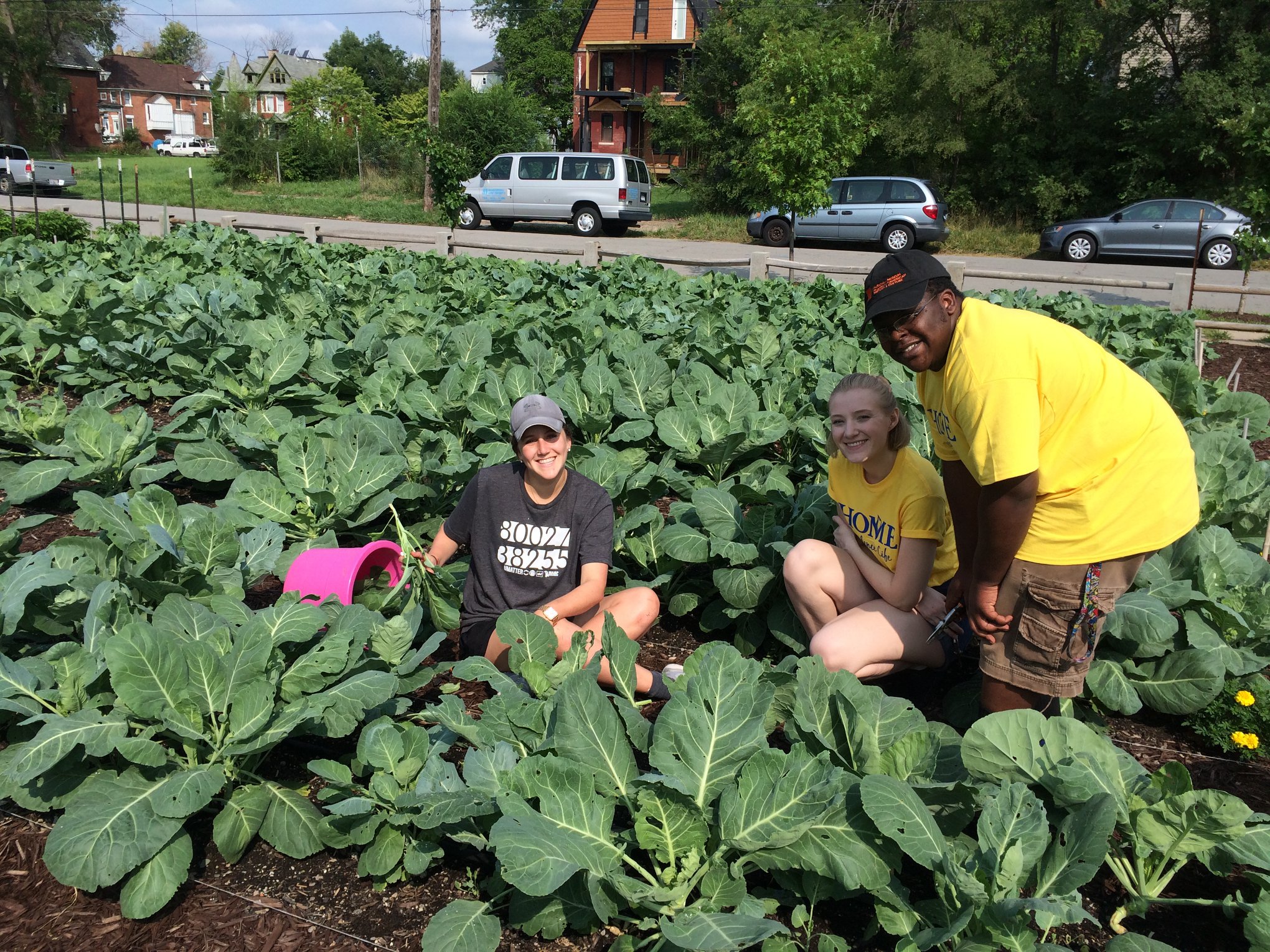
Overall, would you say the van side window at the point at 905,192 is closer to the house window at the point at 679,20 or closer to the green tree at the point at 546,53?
the house window at the point at 679,20

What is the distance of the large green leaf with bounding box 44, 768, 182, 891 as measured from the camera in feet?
7.14

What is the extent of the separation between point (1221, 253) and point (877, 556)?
22.4 metres

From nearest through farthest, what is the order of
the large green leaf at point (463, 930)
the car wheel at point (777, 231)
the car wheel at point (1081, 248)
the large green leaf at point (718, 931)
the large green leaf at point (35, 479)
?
the large green leaf at point (718, 931)
the large green leaf at point (463, 930)
the large green leaf at point (35, 479)
the car wheel at point (1081, 248)
the car wheel at point (777, 231)

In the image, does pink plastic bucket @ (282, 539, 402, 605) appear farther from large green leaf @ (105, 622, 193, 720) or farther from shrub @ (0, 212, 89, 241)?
shrub @ (0, 212, 89, 241)

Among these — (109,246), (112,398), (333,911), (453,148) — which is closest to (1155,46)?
(453,148)

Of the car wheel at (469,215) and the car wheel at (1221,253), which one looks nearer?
the car wheel at (1221,253)

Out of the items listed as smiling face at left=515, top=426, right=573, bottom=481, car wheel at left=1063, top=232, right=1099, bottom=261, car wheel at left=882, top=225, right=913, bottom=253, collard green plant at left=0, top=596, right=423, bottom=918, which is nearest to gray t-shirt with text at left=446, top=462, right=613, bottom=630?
smiling face at left=515, top=426, right=573, bottom=481

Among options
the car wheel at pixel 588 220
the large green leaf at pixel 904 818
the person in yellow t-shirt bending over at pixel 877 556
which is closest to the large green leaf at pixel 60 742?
the large green leaf at pixel 904 818

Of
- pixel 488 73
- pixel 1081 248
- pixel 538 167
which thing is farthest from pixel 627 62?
pixel 488 73

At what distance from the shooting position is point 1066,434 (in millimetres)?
2445

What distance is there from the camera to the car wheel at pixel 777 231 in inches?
954

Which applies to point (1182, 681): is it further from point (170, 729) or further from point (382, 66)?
point (382, 66)

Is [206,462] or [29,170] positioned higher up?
[29,170]

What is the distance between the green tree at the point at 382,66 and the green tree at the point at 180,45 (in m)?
32.7
